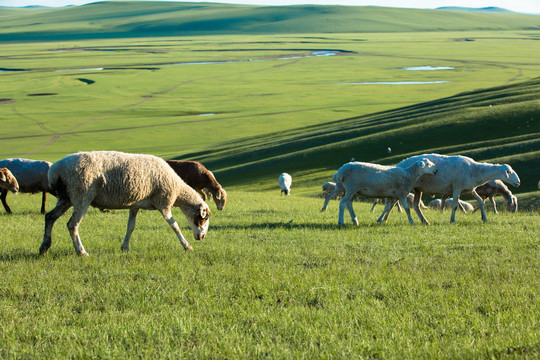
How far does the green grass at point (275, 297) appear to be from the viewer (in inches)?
260

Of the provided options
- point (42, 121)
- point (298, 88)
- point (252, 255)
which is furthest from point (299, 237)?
point (298, 88)

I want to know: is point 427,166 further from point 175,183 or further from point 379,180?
point 175,183

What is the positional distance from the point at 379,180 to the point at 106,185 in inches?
317

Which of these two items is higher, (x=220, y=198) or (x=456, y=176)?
(x=456, y=176)

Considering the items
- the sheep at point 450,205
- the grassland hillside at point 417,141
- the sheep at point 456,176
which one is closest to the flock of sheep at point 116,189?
the sheep at point 456,176

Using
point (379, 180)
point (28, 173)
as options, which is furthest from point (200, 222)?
point (28, 173)

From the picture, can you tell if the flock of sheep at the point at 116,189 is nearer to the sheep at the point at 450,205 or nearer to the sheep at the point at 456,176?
the sheep at the point at 456,176

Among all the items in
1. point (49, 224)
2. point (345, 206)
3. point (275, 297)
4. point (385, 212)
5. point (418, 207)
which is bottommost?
point (385, 212)

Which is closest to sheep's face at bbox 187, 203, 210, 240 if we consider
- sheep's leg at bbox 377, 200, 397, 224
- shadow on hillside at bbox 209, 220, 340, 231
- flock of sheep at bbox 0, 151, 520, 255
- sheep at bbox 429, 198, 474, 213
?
flock of sheep at bbox 0, 151, 520, 255

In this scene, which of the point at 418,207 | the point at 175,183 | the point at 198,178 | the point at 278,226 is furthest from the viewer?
the point at 198,178

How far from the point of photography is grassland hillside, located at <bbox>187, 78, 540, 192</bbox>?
124 ft

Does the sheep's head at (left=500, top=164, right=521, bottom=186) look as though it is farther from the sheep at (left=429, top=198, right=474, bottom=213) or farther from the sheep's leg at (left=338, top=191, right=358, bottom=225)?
the sheep at (left=429, top=198, right=474, bottom=213)

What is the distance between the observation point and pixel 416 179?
55.0 feet

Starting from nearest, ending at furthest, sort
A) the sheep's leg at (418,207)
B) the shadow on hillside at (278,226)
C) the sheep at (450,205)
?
the shadow on hillside at (278,226) < the sheep's leg at (418,207) < the sheep at (450,205)
